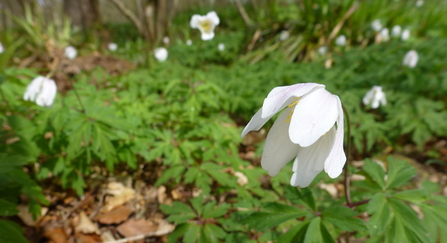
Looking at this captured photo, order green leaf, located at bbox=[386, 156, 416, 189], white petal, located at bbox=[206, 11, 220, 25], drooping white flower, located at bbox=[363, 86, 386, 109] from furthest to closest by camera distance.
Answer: white petal, located at bbox=[206, 11, 220, 25]
drooping white flower, located at bbox=[363, 86, 386, 109]
green leaf, located at bbox=[386, 156, 416, 189]

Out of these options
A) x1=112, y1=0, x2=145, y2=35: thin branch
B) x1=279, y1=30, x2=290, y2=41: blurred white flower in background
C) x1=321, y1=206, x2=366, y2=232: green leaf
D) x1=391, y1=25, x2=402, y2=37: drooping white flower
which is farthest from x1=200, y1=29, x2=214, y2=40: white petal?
x1=112, y1=0, x2=145, y2=35: thin branch

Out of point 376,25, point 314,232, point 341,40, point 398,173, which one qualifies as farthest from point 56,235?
point 376,25

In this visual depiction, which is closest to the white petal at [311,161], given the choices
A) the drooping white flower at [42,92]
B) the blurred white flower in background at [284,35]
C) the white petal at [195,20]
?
the drooping white flower at [42,92]

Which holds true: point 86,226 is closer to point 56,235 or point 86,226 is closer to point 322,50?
point 56,235

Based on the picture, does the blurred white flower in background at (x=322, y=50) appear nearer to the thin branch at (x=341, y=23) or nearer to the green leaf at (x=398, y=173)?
the thin branch at (x=341, y=23)

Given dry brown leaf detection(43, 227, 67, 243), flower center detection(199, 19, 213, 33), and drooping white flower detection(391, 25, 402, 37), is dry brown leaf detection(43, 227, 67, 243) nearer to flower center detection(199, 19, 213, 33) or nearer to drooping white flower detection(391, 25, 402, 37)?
flower center detection(199, 19, 213, 33)

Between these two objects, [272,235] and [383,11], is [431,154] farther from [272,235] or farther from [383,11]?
[383,11]
